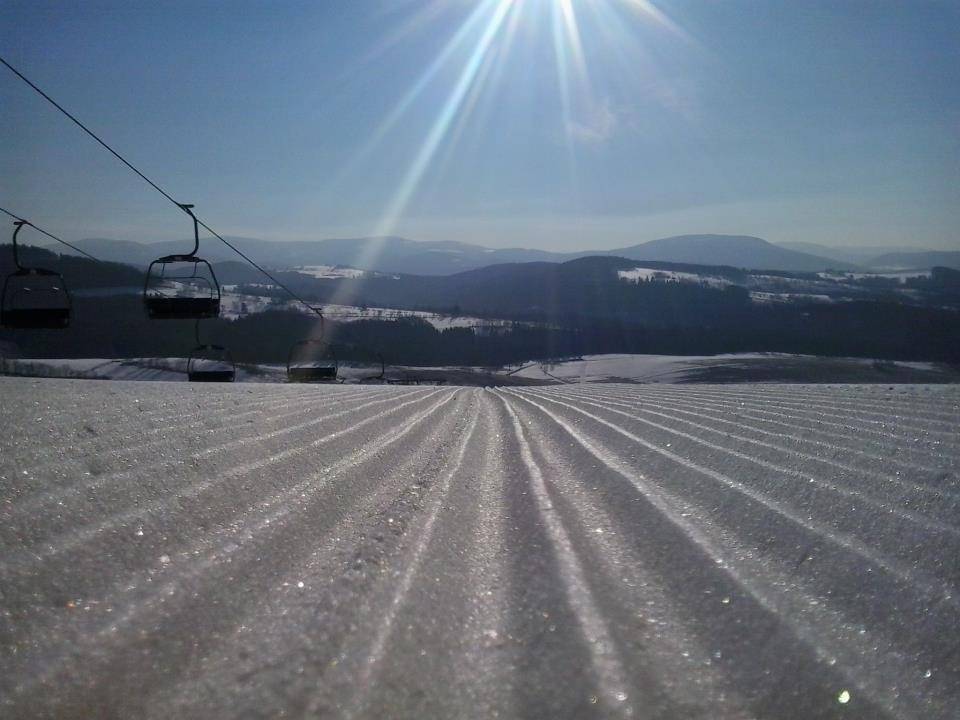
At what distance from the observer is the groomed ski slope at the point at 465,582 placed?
1.06 m

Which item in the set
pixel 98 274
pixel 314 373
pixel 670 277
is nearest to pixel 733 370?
pixel 314 373

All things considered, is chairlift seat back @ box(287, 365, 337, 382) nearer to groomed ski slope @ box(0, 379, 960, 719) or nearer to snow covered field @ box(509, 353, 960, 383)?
groomed ski slope @ box(0, 379, 960, 719)

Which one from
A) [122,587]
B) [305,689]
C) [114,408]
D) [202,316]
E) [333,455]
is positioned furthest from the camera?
[202,316]

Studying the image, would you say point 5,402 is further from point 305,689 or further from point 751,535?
point 751,535

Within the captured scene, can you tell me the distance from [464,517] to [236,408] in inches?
81.8

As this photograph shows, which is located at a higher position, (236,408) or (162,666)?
(236,408)

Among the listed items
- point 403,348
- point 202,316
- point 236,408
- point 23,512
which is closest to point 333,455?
point 23,512

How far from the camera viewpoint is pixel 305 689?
105cm

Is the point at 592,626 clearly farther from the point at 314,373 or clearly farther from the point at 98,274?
the point at 98,274

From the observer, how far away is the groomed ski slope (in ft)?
3.49

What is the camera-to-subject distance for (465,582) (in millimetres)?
1421

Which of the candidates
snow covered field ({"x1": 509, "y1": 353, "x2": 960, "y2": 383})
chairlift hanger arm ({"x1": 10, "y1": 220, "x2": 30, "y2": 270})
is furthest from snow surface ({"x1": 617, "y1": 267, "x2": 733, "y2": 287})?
chairlift hanger arm ({"x1": 10, "y1": 220, "x2": 30, "y2": 270})

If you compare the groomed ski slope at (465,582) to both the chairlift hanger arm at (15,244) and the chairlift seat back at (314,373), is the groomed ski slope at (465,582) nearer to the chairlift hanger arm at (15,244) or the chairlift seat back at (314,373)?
the chairlift hanger arm at (15,244)

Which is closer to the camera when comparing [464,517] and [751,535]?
[751,535]
